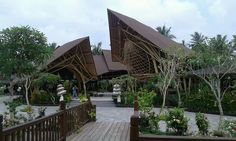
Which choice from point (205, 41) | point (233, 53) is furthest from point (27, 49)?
point (233, 53)

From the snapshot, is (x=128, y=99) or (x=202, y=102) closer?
(x=202, y=102)

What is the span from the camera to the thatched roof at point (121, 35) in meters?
30.3

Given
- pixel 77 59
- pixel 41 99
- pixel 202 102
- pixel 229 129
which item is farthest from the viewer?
pixel 77 59

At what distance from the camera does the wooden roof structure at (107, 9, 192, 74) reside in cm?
3086

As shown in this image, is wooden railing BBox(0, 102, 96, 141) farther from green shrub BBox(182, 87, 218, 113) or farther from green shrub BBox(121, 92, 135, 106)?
green shrub BBox(121, 92, 135, 106)

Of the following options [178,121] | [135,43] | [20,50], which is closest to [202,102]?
[20,50]

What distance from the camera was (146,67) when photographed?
35.9 meters

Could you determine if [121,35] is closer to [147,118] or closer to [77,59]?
[77,59]

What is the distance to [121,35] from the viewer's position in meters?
36.1

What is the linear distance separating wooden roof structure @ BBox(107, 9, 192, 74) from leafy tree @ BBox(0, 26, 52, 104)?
1389 cm

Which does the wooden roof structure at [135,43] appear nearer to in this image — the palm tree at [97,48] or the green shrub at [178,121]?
the green shrub at [178,121]

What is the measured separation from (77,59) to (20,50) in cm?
2423

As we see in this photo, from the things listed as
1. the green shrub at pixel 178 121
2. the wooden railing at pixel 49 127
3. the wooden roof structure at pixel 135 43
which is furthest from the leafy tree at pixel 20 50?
the wooden roof structure at pixel 135 43

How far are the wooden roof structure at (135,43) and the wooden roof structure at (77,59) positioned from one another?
298 cm
